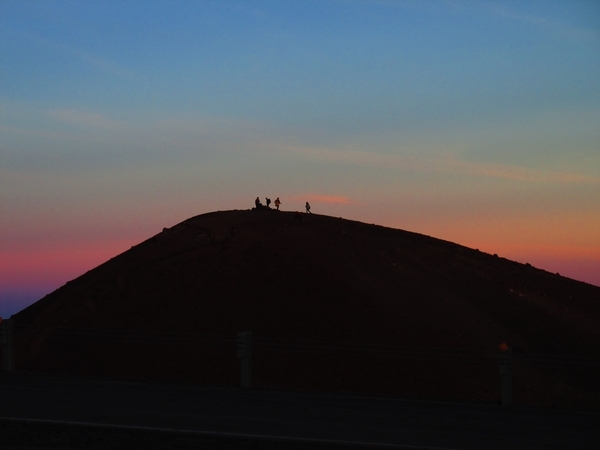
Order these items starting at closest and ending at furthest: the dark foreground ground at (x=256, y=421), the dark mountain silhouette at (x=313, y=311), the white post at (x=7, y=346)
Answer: the dark foreground ground at (x=256, y=421)
the white post at (x=7, y=346)
the dark mountain silhouette at (x=313, y=311)

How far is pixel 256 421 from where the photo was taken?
12.1 meters

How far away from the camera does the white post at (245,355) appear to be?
1708 centimetres

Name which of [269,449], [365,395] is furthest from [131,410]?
[365,395]

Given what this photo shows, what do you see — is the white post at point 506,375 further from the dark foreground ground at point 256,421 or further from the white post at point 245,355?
the white post at point 245,355

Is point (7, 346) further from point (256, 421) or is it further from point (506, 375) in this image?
point (506, 375)

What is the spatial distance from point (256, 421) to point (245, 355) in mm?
5804

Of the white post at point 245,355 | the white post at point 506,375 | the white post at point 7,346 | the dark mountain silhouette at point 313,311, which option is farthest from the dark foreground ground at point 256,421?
the dark mountain silhouette at point 313,311

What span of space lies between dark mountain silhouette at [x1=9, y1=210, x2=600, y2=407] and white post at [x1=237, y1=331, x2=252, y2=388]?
9651 millimetres

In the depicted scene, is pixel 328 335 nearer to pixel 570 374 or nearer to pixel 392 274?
pixel 392 274

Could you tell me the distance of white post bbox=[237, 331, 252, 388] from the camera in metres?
17.1

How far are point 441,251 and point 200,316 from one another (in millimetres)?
19289

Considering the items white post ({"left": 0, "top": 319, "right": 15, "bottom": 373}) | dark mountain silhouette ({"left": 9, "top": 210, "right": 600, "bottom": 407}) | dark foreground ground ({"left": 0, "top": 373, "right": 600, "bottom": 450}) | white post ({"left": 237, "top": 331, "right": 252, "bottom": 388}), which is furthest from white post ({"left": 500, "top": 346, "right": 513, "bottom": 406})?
white post ({"left": 0, "top": 319, "right": 15, "bottom": 373})

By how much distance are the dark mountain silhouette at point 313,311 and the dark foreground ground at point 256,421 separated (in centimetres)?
1296

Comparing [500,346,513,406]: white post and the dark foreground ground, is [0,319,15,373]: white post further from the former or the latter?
[500,346,513,406]: white post
